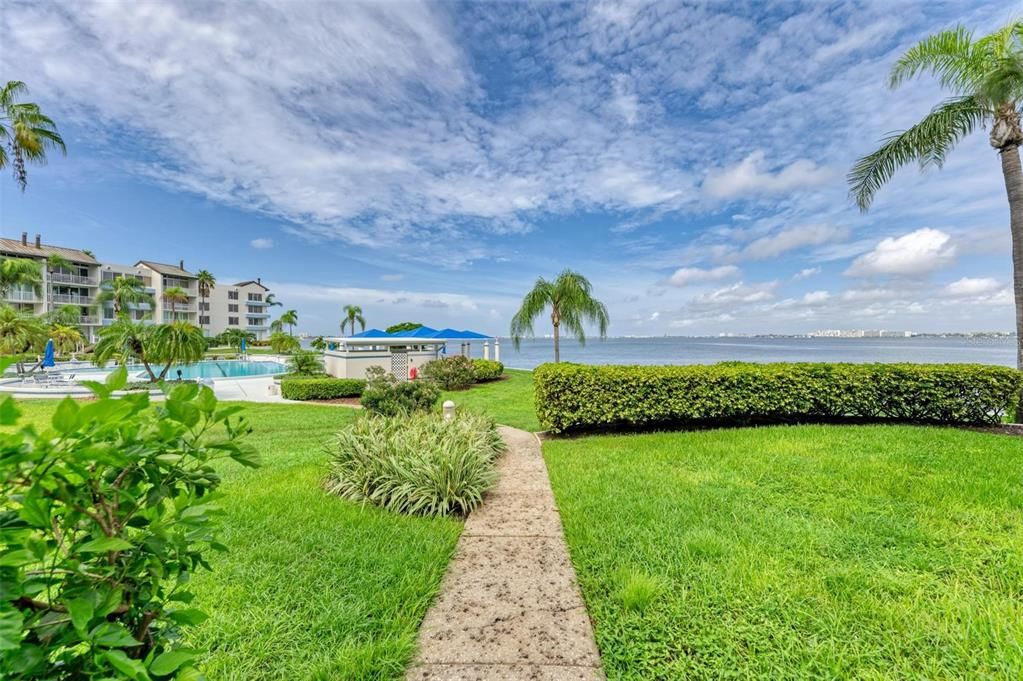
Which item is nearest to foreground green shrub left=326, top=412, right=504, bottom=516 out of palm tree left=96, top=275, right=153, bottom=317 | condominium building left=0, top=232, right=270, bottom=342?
condominium building left=0, top=232, right=270, bottom=342

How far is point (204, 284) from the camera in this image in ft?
171

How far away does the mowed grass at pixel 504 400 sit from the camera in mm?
9867

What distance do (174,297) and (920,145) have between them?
196ft

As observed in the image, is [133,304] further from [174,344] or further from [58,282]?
[174,344]

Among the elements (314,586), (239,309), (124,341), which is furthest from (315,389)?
(239,309)

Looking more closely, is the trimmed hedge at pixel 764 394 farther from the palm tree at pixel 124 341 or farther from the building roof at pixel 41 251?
the building roof at pixel 41 251

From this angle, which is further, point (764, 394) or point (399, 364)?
point (399, 364)

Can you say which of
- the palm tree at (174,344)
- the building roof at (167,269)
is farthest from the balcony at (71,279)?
the palm tree at (174,344)

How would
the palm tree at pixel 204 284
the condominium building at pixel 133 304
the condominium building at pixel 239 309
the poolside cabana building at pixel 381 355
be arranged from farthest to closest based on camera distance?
1. the condominium building at pixel 239 309
2. the palm tree at pixel 204 284
3. the condominium building at pixel 133 304
4. the poolside cabana building at pixel 381 355

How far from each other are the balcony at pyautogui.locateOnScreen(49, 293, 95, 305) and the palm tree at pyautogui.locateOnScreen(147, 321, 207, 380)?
41.1 meters

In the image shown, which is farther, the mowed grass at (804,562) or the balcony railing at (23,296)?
the balcony railing at (23,296)

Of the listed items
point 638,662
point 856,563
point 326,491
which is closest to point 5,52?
point 326,491

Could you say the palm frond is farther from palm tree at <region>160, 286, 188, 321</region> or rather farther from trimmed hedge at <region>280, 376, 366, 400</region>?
palm tree at <region>160, 286, 188, 321</region>

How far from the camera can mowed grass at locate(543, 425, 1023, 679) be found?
227cm
